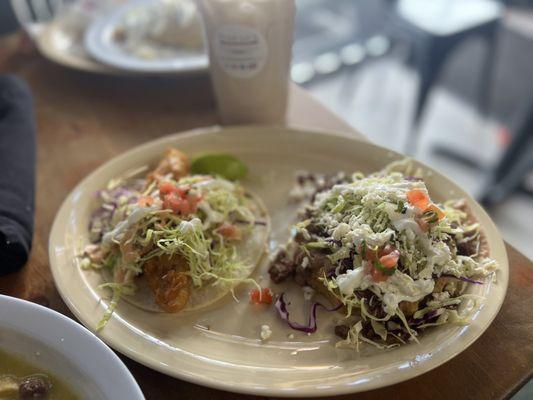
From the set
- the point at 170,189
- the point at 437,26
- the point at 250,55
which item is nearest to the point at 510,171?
the point at 437,26

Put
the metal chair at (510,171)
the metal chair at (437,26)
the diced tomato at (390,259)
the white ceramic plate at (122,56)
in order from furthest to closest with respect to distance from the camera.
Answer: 1. the metal chair at (437,26)
2. the metal chair at (510,171)
3. the white ceramic plate at (122,56)
4. the diced tomato at (390,259)

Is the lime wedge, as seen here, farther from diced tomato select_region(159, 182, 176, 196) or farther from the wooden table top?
the wooden table top

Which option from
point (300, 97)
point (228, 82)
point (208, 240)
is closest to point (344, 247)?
point (208, 240)

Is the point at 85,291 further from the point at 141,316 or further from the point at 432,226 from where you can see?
the point at 432,226

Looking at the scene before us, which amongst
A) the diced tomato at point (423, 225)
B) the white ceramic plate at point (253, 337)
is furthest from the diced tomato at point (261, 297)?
the diced tomato at point (423, 225)

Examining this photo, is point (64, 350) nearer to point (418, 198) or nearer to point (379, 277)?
point (379, 277)

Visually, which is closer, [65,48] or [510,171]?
[65,48]

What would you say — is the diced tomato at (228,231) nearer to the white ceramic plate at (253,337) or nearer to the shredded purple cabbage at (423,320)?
the white ceramic plate at (253,337)
